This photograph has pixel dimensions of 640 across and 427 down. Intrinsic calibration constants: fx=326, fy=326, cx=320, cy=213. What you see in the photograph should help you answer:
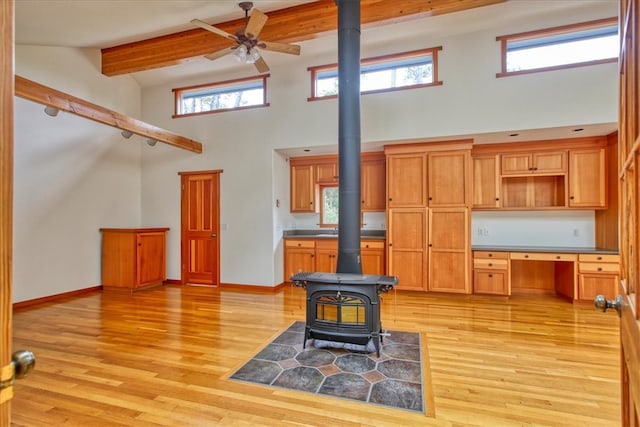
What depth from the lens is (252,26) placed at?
325 centimetres

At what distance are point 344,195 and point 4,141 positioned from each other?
2.81 m

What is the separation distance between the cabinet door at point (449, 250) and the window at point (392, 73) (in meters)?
1.93

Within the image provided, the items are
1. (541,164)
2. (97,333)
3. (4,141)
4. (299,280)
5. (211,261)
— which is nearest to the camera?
(4,141)

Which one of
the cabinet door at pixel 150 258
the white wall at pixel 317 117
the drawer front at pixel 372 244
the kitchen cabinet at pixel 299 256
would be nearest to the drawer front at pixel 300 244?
the kitchen cabinet at pixel 299 256

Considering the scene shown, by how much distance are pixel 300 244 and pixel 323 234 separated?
0.52m

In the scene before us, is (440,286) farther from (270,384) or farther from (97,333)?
(97,333)

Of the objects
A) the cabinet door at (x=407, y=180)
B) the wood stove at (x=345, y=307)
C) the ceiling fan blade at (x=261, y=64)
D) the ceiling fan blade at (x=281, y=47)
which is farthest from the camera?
the cabinet door at (x=407, y=180)

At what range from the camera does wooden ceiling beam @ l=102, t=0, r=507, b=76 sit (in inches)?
146

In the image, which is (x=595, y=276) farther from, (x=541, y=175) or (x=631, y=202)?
(x=631, y=202)

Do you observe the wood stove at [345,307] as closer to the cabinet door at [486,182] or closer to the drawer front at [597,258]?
the cabinet door at [486,182]

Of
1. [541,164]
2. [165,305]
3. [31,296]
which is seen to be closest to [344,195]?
[165,305]

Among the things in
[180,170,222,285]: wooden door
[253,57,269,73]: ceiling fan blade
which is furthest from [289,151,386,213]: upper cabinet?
[253,57,269,73]: ceiling fan blade

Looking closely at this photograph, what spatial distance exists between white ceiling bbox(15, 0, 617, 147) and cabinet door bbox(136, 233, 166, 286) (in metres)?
→ 2.99

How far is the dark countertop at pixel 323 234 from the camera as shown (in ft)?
18.2
